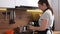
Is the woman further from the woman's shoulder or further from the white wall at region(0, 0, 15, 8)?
the white wall at region(0, 0, 15, 8)

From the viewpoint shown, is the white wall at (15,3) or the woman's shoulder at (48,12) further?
the white wall at (15,3)

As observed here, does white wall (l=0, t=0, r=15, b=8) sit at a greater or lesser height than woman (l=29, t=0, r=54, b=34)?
greater

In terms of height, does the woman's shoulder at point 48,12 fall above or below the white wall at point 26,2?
below

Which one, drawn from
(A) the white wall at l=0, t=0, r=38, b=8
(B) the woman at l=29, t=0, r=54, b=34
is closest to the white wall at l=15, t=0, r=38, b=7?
(A) the white wall at l=0, t=0, r=38, b=8

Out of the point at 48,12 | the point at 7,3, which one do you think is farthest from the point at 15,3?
the point at 48,12

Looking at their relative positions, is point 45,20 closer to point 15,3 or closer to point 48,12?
point 48,12

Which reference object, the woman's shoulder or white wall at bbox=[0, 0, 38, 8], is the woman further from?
white wall at bbox=[0, 0, 38, 8]

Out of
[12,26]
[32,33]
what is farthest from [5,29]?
[32,33]

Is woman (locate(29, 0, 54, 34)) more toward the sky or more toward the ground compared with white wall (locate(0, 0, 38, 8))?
more toward the ground

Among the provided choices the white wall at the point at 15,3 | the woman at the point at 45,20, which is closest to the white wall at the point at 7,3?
Result: the white wall at the point at 15,3

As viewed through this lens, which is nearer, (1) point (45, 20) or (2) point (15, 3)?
(1) point (45, 20)

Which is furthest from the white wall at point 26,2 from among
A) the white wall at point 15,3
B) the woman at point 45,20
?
the woman at point 45,20

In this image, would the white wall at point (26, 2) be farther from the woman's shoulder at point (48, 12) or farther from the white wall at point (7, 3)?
the woman's shoulder at point (48, 12)

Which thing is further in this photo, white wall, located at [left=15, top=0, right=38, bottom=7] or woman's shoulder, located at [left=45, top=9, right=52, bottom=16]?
white wall, located at [left=15, top=0, right=38, bottom=7]
